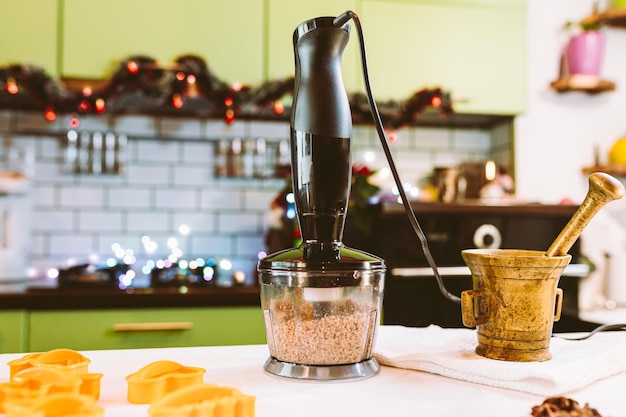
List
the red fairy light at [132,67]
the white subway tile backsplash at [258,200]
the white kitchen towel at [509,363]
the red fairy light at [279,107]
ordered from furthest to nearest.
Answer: the white subway tile backsplash at [258,200]
the red fairy light at [279,107]
the red fairy light at [132,67]
the white kitchen towel at [509,363]

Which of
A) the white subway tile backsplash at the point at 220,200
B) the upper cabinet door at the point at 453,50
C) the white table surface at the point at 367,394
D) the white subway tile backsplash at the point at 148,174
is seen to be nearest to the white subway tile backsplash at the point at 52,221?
the white subway tile backsplash at the point at 148,174

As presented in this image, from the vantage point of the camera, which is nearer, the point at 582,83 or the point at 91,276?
the point at 91,276

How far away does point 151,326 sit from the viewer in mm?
1744

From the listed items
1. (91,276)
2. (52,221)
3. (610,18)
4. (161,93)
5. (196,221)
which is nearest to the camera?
(91,276)

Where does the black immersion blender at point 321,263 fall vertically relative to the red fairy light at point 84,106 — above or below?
below

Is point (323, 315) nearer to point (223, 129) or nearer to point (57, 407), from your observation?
point (57, 407)

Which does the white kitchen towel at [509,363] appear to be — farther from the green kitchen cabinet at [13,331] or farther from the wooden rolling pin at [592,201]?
the green kitchen cabinet at [13,331]

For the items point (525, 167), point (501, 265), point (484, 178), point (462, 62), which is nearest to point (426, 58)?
point (462, 62)

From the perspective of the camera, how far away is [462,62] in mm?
2227

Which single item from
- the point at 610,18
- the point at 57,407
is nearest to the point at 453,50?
the point at 610,18

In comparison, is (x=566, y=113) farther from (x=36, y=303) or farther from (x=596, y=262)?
(x=36, y=303)

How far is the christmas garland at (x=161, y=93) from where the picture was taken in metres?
1.89

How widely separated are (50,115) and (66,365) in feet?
5.37

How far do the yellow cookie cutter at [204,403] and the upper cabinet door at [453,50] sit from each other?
177cm
